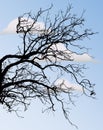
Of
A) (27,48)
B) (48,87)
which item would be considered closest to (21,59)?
(27,48)

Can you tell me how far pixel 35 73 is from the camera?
23875mm

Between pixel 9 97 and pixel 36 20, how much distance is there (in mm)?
4373

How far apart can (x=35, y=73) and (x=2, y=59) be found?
227 cm

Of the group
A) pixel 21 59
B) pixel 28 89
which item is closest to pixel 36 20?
pixel 21 59

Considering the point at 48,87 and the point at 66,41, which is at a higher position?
the point at 66,41

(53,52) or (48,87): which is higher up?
(53,52)

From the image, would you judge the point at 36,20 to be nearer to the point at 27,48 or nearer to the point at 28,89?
the point at 27,48

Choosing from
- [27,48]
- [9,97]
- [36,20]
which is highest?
[36,20]

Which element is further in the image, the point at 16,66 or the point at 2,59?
the point at 16,66

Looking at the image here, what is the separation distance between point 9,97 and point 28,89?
1.14m

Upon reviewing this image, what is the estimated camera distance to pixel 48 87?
2345cm

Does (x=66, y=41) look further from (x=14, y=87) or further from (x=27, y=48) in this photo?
(x=14, y=87)

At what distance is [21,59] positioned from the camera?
22.9 metres

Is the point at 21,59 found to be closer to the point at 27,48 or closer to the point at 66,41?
the point at 27,48
